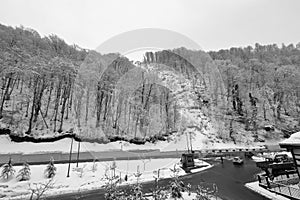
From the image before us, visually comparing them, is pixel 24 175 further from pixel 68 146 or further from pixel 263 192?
pixel 263 192

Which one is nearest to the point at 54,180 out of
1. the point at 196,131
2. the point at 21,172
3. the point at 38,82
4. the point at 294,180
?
the point at 21,172

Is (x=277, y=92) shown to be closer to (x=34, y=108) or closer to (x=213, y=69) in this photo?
(x=213, y=69)

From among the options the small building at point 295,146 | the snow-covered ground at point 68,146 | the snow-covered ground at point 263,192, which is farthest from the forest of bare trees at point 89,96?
the snow-covered ground at point 263,192

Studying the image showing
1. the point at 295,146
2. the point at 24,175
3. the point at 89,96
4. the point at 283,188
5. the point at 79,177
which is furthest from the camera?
the point at 89,96

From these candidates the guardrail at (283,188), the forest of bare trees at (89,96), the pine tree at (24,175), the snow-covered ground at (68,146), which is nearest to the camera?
the guardrail at (283,188)

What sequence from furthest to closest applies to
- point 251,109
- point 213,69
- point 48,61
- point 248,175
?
point 213,69, point 251,109, point 48,61, point 248,175

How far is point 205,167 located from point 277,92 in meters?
31.9

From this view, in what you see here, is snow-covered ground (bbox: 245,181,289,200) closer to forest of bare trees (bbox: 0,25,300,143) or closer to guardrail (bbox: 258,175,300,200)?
guardrail (bbox: 258,175,300,200)

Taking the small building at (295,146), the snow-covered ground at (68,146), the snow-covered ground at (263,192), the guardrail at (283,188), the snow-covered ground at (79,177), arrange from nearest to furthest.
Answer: the small building at (295,146), the guardrail at (283,188), the snow-covered ground at (263,192), the snow-covered ground at (79,177), the snow-covered ground at (68,146)

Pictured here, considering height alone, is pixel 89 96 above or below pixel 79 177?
above

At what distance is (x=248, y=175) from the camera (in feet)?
44.6

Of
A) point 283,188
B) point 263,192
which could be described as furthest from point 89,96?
point 283,188

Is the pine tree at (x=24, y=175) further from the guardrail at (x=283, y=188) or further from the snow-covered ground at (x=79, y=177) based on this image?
the guardrail at (x=283, y=188)

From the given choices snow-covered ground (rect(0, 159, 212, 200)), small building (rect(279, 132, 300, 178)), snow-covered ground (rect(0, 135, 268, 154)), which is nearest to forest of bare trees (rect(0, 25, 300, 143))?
snow-covered ground (rect(0, 135, 268, 154))
